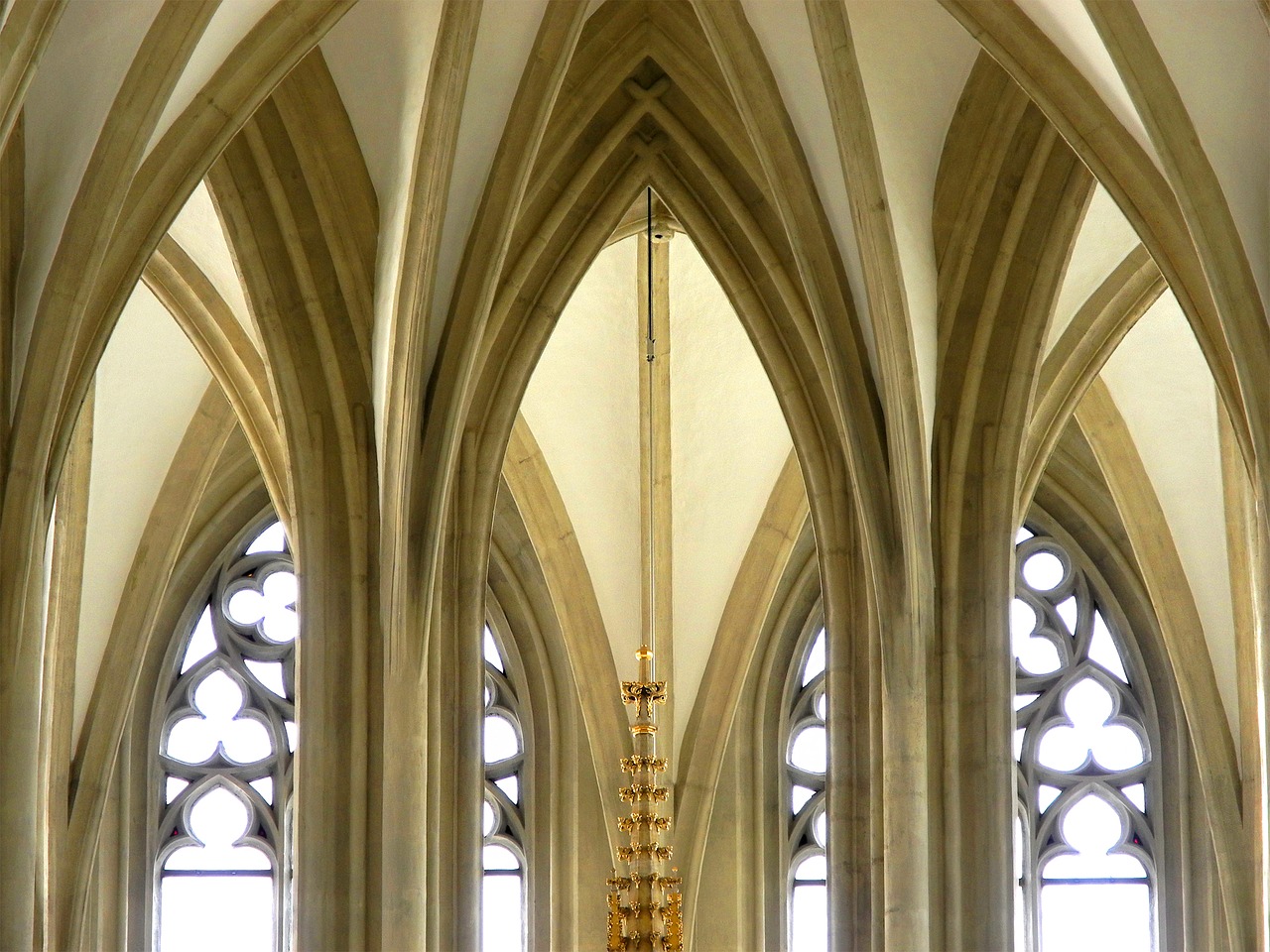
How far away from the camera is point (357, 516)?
50.6ft

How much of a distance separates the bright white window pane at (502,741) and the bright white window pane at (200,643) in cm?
265

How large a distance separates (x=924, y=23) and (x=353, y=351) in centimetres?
428

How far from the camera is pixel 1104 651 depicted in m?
21.6

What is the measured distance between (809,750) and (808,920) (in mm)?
1561

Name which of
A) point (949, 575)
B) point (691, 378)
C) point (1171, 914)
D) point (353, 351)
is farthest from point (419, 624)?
point (1171, 914)

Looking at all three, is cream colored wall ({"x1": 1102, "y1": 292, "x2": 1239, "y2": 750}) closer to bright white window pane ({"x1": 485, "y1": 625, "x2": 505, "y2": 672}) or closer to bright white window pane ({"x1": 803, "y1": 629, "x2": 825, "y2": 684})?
bright white window pane ({"x1": 803, "y1": 629, "x2": 825, "y2": 684})

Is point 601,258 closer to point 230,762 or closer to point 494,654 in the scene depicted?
point 494,654

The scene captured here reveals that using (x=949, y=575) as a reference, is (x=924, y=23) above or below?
above

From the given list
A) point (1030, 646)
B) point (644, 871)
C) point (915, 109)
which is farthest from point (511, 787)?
point (915, 109)

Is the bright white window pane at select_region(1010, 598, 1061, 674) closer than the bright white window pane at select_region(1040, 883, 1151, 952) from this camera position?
No

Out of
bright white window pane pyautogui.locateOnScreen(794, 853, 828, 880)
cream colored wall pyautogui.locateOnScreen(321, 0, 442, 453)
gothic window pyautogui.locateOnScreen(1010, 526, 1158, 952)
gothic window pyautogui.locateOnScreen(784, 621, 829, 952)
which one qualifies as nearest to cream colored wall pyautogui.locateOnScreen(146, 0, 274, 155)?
cream colored wall pyautogui.locateOnScreen(321, 0, 442, 453)

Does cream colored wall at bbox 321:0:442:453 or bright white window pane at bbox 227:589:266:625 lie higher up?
cream colored wall at bbox 321:0:442:453

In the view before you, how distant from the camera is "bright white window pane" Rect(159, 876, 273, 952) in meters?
20.7

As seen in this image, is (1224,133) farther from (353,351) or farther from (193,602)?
(193,602)
